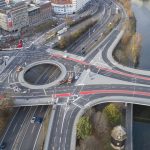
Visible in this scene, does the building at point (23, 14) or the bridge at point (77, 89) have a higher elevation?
the building at point (23, 14)

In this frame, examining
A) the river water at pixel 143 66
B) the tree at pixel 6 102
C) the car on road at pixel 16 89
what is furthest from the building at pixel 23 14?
the tree at pixel 6 102

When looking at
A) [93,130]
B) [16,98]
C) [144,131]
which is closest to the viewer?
[93,130]

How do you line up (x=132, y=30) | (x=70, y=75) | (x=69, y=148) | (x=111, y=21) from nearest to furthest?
(x=69, y=148)
(x=70, y=75)
(x=132, y=30)
(x=111, y=21)

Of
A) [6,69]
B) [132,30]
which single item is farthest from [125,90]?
[132,30]

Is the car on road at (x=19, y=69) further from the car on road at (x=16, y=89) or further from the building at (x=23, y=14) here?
the building at (x=23, y=14)

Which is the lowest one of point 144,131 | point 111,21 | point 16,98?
point 144,131

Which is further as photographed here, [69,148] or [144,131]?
[144,131]

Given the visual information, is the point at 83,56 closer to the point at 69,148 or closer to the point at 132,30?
the point at 132,30

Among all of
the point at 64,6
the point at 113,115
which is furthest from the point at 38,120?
the point at 64,6
